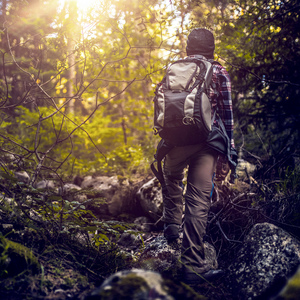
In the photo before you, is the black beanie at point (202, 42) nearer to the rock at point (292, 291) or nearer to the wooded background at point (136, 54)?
the wooded background at point (136, 54)

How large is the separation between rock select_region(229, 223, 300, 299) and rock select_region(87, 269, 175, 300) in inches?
51.6

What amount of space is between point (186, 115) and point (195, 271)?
1.51m

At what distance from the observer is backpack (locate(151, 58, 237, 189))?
281cm

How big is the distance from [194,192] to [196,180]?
126 millimetres

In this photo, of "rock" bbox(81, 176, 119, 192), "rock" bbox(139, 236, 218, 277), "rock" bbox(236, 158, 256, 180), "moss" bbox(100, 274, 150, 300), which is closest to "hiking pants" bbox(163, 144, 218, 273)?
"rock" bbox(139, 236, 218, 277)

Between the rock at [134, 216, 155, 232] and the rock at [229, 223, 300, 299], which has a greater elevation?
the rock at [229, 223, 300, 299]

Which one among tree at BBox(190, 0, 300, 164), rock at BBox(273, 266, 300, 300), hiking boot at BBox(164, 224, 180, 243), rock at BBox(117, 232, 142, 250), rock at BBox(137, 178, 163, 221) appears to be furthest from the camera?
rock at BBox(137, 178, 163, 221)

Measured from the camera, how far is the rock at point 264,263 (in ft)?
8.90

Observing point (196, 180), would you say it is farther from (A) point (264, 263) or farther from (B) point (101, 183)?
(B) point (101, 183)

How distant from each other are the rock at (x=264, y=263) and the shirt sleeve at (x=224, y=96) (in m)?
1.15

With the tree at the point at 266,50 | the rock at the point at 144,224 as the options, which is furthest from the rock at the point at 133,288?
the tree at the point at 266,50

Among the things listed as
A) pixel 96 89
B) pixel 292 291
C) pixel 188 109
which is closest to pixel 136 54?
pixel 96 89

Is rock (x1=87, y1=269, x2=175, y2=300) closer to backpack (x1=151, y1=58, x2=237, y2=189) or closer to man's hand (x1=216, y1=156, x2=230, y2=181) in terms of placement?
backpack (x1=151, y1=58, x2=237, y2=189)

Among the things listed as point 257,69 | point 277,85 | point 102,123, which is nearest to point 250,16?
point 257,69
